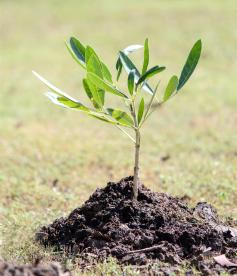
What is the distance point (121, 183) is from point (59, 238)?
0.57 meters

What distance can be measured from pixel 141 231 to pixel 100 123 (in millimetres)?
5553

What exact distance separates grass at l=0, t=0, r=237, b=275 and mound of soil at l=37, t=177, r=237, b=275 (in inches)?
7.3

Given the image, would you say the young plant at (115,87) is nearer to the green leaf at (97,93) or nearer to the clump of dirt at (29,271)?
the green leaf at (97,93)

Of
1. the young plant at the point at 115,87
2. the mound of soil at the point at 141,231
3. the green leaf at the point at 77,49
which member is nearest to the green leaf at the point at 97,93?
the young plant at the point at 115,87

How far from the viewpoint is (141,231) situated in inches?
162

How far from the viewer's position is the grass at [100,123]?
6.04 meters

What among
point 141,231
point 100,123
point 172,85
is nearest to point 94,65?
point 172,85

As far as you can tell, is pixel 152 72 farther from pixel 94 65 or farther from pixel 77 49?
pixel 77 49

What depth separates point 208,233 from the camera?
4102mm

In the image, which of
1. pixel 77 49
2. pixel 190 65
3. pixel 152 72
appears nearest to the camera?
pixel 152 72

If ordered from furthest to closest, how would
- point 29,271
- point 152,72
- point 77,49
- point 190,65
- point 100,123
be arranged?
point 100,123 → point 77,49 → point 190,65 → point 152,72 → point 29,271

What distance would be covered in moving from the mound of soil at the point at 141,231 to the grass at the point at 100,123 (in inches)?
7.3

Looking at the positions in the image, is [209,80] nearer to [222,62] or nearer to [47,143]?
[222,62]

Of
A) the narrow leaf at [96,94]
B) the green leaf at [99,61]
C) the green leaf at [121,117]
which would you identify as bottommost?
the green leaf at [121,117]
